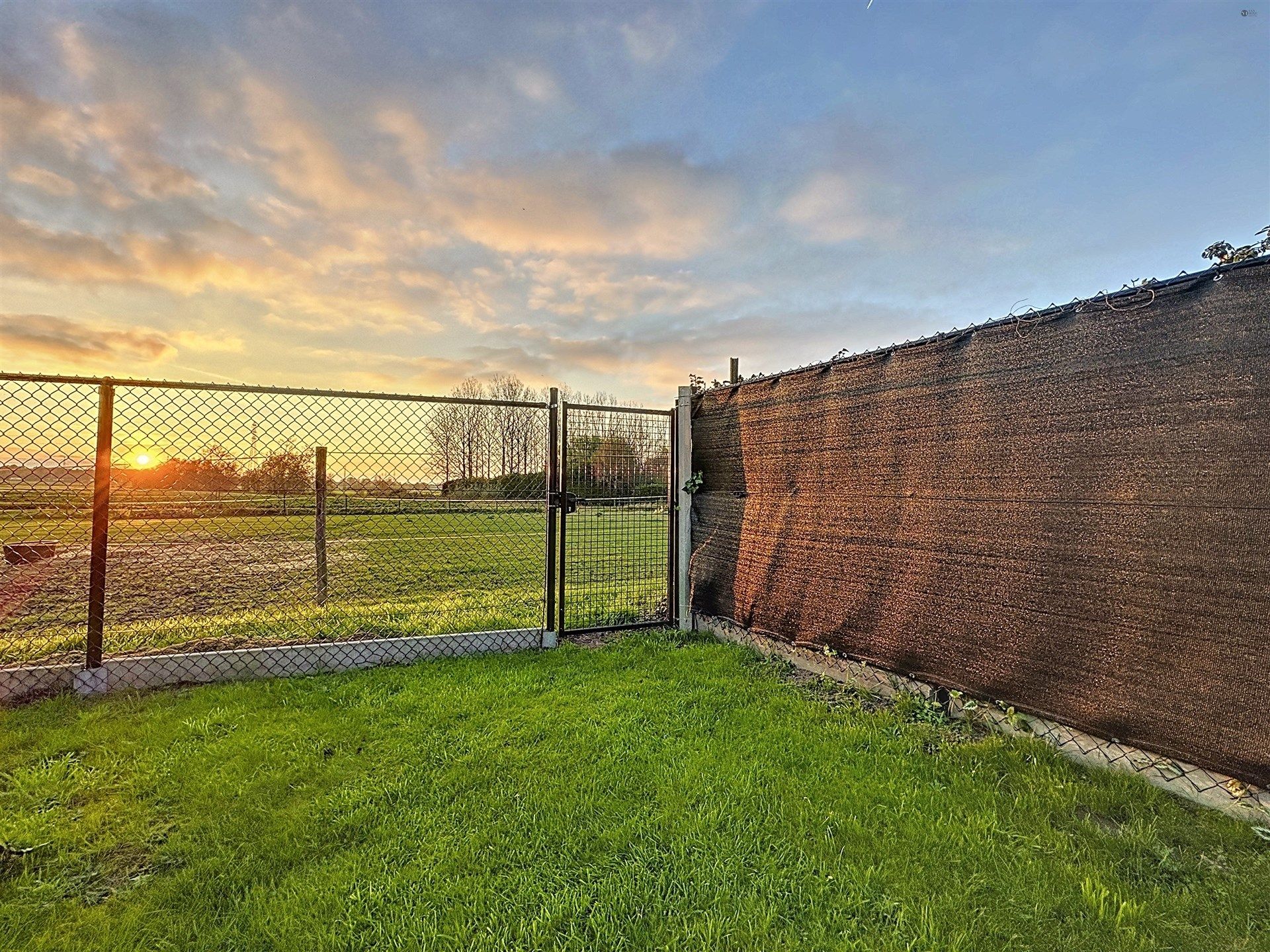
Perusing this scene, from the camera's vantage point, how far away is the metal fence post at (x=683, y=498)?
4.23 meters

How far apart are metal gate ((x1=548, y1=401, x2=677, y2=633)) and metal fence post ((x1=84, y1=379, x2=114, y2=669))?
2.57 meters

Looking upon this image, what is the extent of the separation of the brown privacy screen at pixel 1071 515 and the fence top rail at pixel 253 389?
2414 mm

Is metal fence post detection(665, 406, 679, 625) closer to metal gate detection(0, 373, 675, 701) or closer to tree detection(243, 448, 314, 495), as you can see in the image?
metal gate detection(0, 373, 675, 701)

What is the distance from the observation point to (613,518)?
13.2 ft

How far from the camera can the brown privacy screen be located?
165cm

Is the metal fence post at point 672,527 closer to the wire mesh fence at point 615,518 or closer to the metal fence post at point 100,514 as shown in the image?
the wire mesh fence at point 615,518

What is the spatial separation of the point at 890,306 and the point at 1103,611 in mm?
4418

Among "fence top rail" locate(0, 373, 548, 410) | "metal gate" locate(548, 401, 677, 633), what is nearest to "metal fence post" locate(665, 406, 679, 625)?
"metal gate" locate(548, 401, 677, 633)

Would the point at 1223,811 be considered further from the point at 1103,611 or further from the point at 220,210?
the point at 220,210

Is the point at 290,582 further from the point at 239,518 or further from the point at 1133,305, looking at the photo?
the point at 1133,305

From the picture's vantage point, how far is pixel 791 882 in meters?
1.39

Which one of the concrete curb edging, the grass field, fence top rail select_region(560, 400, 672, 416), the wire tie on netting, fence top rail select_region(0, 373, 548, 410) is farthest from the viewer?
fence top rail select_region(560, 400, 672, 416)

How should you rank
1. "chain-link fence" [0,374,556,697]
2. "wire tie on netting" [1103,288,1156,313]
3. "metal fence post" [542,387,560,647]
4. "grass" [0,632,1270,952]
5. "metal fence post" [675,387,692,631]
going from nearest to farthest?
"grass" [0,632,1270,952], "wire tie on netting" [1103,288,1156,313], "chain-link fence" [0,374,556,697], "metal fence post" [542,387,560,647], "metal fence post" [675,387,692,631]

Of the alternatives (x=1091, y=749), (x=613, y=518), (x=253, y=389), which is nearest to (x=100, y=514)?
(x=253, y=389)
